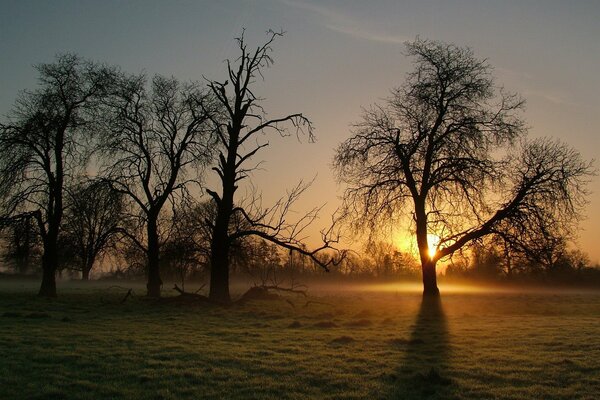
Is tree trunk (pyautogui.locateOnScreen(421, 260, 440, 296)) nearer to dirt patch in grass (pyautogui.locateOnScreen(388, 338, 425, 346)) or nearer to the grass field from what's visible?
the grass field

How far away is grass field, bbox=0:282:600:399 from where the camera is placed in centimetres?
794

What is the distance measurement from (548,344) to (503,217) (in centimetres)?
1316

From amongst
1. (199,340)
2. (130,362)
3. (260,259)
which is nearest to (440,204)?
(260,259)

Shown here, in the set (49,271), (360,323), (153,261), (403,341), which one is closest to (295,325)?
(360,323)

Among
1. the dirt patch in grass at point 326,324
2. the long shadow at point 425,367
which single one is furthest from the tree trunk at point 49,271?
the long shadow at point 425,367

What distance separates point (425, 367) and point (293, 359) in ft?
8.42

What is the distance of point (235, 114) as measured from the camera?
25.1m

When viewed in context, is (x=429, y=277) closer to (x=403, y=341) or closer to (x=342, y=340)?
(x=403, y=341)

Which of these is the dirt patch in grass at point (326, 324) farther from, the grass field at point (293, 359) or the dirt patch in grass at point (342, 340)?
the dirt patch in grass at point (342, 340)

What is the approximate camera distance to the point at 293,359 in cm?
1003

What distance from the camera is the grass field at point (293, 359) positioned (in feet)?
26.0

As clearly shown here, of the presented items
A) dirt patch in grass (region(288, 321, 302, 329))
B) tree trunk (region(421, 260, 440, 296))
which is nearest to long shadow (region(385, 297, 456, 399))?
dirt patch in grass (region(288, 321, 302, 329))

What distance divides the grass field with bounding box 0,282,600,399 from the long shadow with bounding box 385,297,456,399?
0.02 meters

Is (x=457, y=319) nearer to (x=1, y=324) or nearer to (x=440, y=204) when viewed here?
(x=440, y=204)
